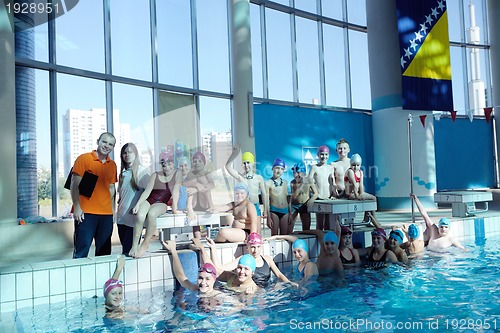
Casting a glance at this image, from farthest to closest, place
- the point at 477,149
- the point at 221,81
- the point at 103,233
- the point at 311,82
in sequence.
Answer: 1. the point at 477,149
2. the point at 311,82
3. the point at 221,81
4. the point at 103,233

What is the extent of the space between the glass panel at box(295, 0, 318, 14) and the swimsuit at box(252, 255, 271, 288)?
938 centimetres

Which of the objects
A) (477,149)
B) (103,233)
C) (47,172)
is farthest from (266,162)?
(477,149)

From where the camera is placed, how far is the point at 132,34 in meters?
9.27

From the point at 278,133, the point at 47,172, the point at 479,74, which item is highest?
the point at 479,74

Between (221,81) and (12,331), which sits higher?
(221,81)

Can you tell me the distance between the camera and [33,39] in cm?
776

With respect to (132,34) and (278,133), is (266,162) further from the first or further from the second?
(132,34)

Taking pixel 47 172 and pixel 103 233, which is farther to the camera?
pixel 47 172

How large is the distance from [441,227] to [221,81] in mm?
6283

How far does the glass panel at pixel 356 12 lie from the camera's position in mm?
14000

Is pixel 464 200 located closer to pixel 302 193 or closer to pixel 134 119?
pixel 302 193

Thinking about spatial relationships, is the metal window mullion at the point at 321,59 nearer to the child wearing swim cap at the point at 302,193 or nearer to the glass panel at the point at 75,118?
the glass panel at the point at 75,118

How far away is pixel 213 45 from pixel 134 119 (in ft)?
9.78

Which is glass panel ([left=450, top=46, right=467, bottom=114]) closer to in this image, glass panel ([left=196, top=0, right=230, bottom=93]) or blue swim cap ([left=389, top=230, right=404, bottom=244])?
glass panel ([left=196, top=0, right=230, bottom=93])
